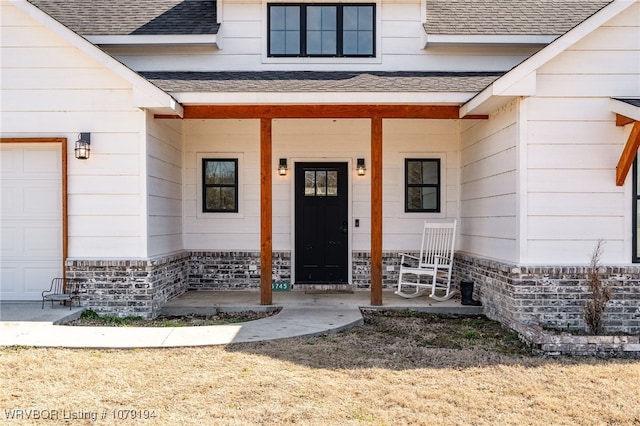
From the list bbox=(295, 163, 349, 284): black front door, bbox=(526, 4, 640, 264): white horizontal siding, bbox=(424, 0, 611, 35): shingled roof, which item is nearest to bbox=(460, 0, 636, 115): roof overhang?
bbox=(526, 4, 640, 264): white horizontal siding

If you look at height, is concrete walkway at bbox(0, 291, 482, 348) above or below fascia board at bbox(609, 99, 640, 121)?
below

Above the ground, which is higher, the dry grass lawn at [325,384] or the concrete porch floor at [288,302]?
the concrete porch floor at [288,302]

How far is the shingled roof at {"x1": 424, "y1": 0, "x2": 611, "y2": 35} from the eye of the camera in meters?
8.80

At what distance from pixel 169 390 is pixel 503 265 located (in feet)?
A: 13.8

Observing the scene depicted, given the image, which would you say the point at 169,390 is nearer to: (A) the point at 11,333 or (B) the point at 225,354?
(B) the point at 225,354

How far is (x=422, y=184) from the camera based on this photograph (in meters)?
9.00

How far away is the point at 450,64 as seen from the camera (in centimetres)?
884

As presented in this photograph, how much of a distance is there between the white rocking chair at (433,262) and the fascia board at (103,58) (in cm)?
424

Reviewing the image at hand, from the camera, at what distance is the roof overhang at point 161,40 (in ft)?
28.0

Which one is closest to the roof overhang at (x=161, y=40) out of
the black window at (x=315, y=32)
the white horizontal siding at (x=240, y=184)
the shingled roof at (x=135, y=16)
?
the shingled roof at (x=135, y=16)

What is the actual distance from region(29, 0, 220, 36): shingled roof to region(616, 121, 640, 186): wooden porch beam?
610 cm

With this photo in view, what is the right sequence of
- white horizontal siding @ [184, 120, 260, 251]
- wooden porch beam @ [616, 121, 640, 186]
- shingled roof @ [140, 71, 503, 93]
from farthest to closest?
white horizontal siding @ [184, 120, 260, 251]
shingled roof @ [140, 71, 503, 93]
wooden porch beam @ [616, 121, 640, 186]

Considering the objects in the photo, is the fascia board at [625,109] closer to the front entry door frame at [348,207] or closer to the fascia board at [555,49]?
the fascia board at [555,49]

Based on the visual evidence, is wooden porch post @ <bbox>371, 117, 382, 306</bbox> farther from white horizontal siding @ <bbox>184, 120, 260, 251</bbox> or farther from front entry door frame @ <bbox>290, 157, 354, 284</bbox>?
white horizontal siding @ <bbox>184, 120, 260, 251</bbox>
